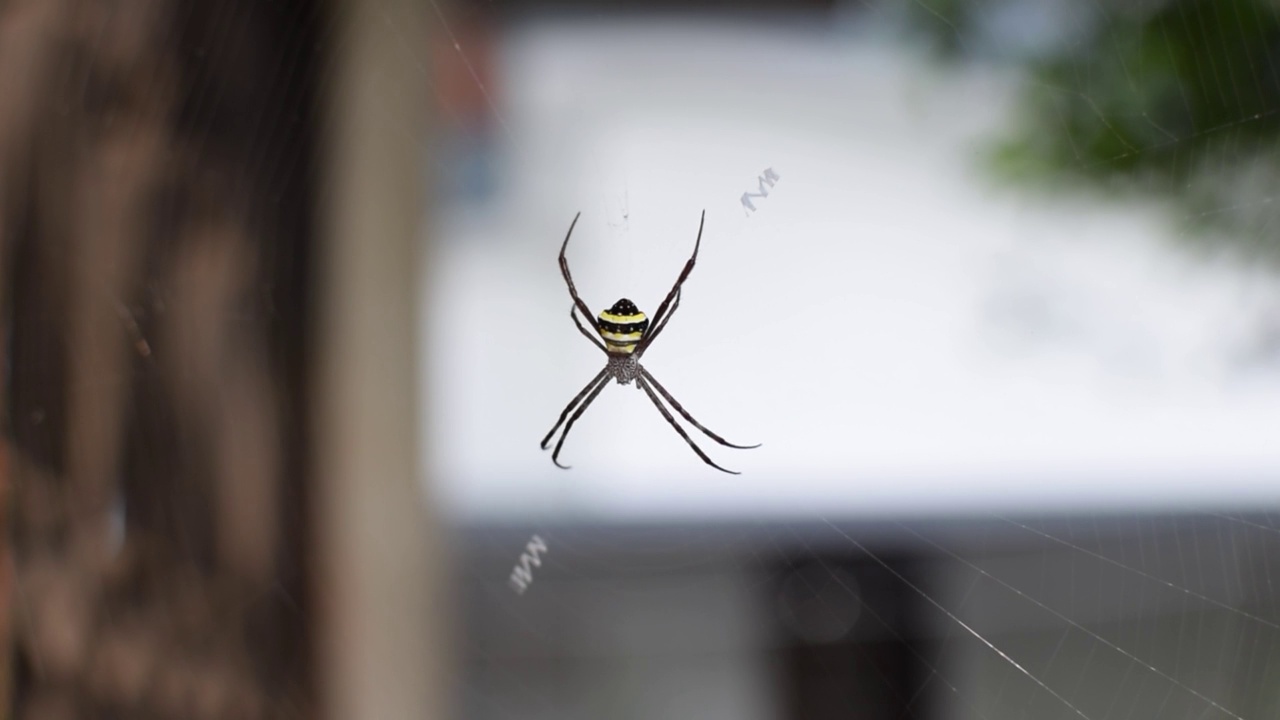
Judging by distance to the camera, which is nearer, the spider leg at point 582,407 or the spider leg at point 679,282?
the spider leg at point 679,282

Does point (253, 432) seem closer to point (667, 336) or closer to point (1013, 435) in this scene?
point (667, 336)

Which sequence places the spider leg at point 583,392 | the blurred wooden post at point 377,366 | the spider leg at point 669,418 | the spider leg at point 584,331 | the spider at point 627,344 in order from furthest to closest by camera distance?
the blurred wooden post at point 377,366 → the spider leg at point 583,392 → the spider leg at point 669,418 → the spider leg at point 584,331 → the spider at point 627,344

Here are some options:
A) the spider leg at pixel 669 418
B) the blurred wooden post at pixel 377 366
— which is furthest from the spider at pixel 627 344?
the blurred wooden post at pixel 377 366

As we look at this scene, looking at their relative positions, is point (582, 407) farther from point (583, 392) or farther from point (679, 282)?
point (679, 282)

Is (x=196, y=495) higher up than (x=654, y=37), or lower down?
lower down

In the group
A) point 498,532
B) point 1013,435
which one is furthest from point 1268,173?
point 498,532

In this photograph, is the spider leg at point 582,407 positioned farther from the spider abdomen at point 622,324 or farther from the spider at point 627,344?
the spider abdomen at point 622,324

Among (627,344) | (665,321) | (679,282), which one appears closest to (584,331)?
(627,344)

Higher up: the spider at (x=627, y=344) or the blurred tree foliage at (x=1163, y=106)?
the blurred tree foliage at (x=1163, y=106)
